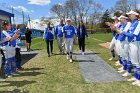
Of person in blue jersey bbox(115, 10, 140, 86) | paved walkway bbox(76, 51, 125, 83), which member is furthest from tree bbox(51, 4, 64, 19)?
person in blue jersey bbox(115, 10, 140, 86)

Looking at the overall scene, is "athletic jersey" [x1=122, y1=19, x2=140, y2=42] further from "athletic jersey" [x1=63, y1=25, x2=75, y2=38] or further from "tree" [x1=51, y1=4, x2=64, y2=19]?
"tree" [x1=51, y1=4, x2=64, y2=19]

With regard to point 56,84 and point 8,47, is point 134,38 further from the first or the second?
point 8,47

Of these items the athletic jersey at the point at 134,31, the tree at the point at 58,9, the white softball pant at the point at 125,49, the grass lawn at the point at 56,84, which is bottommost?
the grass lawn at the point at 56,84

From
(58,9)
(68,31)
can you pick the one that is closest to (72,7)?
(58,9)

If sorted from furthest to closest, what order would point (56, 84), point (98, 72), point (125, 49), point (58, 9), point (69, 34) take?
1. point (58, 9)
2. point (69, 34)
3. point (98, 72)
4. point (125, 49)
5. point (56, 84)

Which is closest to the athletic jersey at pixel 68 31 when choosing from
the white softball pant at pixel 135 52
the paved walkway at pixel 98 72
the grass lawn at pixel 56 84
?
the paved walkway at pixel 98 72

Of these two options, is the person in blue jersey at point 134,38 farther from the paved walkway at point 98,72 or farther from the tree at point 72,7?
the tree at point 72,7

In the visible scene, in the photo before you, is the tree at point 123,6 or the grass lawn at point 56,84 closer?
the grass lawn at point 56,84

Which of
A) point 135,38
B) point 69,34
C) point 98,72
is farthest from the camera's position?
point 69,34

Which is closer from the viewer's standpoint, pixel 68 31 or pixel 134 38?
pixel 134 38

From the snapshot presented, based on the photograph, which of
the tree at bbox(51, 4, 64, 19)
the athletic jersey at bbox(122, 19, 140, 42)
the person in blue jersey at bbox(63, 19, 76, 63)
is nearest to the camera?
the athletic jersey at bbox(122, 19, 140, 42)

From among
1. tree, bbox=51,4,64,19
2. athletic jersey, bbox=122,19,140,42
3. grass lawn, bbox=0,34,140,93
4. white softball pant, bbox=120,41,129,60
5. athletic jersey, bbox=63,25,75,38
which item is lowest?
grass lawn, bbox=0,34,140,93

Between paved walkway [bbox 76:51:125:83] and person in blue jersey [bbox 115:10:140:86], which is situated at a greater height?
person in blue jersey [bbox 115:10:140:86]

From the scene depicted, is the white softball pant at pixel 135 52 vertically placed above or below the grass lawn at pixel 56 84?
above
